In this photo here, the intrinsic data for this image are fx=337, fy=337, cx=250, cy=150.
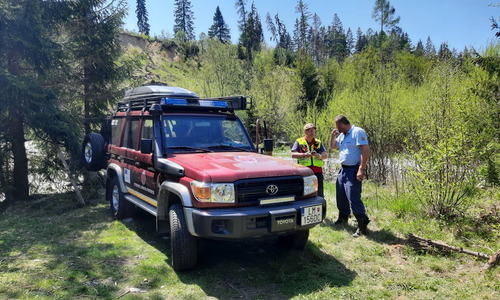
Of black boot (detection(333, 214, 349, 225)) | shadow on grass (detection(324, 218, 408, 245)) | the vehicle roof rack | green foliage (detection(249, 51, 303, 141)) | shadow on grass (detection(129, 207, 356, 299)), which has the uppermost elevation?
green foliage (detection(249, 51, 303, 141))

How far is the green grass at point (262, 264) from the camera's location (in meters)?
3.66

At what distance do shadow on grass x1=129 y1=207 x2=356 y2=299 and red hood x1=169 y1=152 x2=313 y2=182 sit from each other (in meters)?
1.21

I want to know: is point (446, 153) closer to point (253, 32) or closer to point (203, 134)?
point (203, 134)

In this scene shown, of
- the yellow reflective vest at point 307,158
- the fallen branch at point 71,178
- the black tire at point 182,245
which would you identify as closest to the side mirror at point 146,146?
the black tire at point 182,245

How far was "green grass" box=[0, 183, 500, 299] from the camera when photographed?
3.66m

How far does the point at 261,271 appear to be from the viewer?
4262 mm

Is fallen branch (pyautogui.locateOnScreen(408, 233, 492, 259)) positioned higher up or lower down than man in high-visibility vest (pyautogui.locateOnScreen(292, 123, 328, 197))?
lower down

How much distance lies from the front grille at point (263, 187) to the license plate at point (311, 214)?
250 mm

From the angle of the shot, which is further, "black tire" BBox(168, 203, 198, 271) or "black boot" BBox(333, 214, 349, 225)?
"black boot" BBox(333, 214, 349, 225)

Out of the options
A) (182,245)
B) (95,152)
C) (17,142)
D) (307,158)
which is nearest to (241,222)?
(182,245)

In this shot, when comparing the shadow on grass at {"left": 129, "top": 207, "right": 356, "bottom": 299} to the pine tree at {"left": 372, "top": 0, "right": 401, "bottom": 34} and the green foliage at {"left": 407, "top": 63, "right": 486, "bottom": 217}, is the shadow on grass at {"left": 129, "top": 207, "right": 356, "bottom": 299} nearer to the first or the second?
the green foliage at {"left": 407, "top": 63, "right": 486, "bottom": 217}

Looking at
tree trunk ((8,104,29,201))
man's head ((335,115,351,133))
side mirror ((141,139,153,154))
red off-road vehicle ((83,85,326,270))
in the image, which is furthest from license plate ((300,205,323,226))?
tree trunk ((8,104,29,201))

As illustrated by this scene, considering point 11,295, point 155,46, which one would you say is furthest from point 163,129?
point 155,46

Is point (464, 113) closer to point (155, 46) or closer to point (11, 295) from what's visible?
point (11, 295)
